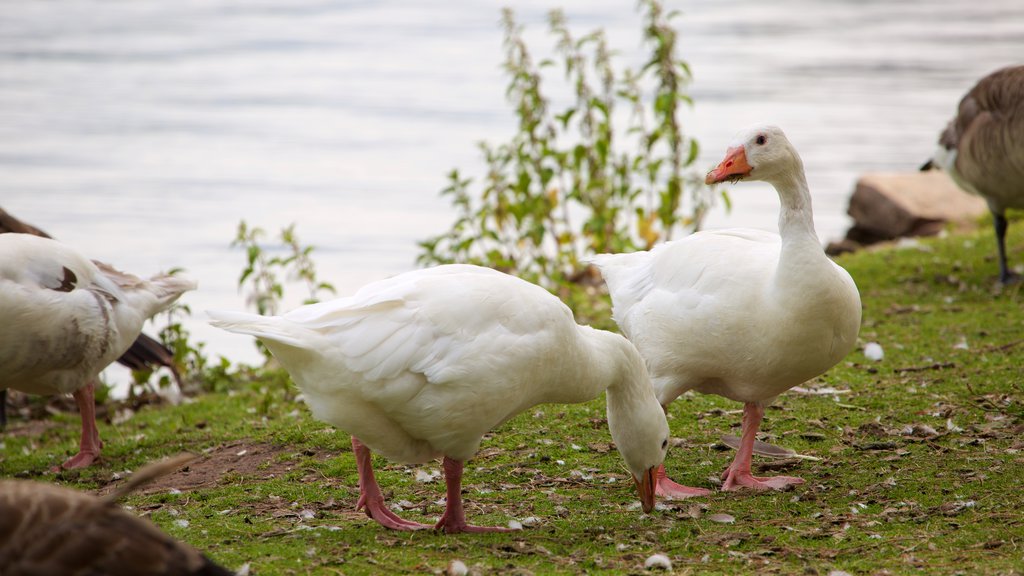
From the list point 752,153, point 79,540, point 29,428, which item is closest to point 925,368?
point 752,153

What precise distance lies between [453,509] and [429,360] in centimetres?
77

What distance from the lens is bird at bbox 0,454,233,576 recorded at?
3578mm

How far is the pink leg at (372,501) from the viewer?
211 inches

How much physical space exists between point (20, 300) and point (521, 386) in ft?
10.4

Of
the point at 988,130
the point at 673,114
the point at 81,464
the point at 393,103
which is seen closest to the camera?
the point at 81,464

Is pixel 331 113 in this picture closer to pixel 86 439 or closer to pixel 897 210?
pixel 897 210

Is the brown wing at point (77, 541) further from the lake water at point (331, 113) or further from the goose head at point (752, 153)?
the lake water at point (331, 113)

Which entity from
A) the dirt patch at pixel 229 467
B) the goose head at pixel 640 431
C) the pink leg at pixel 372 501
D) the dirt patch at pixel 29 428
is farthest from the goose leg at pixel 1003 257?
the dirt patch at pixel 29 428

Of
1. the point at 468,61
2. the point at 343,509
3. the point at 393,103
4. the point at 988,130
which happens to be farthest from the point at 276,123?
the point at 343,509

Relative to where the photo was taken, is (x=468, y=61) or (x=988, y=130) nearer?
(x=988, y=130)

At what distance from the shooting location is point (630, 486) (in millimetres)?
6066

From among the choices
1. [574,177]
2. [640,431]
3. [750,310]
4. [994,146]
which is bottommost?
[640,431]

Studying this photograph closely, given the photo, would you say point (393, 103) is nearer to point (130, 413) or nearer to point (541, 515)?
point (130, 413)

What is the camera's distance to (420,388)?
16.3 feet
